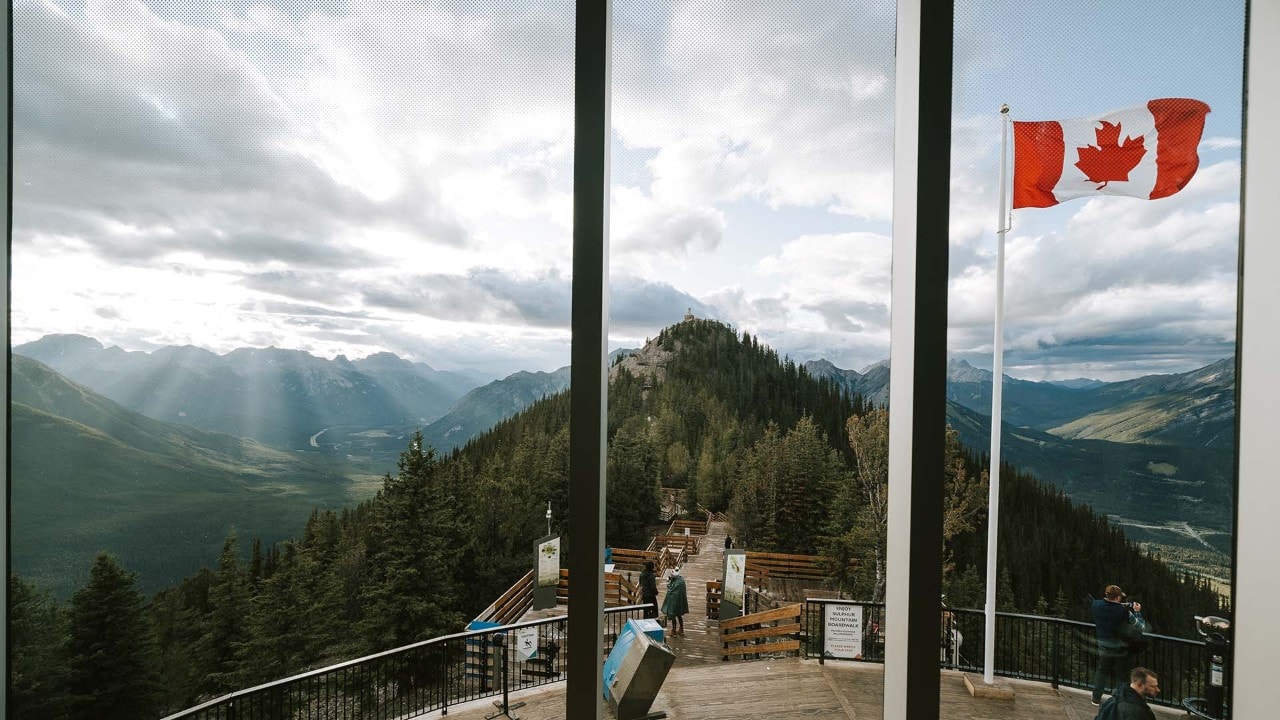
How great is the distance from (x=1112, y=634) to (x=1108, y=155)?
82.6 inches

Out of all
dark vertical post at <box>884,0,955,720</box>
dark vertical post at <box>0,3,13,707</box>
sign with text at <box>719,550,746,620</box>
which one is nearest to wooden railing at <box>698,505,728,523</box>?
sign with text at <box>719,550,746,620</box>

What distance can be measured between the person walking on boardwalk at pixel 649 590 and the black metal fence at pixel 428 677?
4 centimetres

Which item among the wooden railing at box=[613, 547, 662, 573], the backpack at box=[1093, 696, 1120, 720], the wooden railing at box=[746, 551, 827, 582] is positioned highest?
the wooden railing at box=[613, 547, 662, 573]

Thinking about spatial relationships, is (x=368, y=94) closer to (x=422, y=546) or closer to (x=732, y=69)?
(x=732, y=69)

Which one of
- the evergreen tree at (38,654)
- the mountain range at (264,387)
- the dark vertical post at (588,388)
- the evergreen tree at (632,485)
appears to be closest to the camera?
the dark vertical post at (588,388)

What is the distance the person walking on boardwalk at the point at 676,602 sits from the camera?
2.02 meters

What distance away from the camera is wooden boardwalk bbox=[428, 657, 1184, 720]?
6.09ft

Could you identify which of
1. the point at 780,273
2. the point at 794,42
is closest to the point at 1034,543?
the point at 780,273

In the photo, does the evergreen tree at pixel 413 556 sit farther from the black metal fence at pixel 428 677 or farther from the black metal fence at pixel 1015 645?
the black metal fence at pixel 1015 645

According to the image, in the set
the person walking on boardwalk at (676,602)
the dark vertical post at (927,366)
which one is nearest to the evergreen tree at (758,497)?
the person walking on boardwalk at (676,602)

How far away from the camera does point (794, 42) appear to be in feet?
6.29

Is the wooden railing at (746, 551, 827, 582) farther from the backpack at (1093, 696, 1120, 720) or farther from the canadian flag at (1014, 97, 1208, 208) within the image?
the canadian flag at (1014, 97, 1208, 208)

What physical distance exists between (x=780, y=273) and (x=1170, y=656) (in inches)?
90.9

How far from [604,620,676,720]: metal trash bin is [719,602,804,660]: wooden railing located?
0.32m
